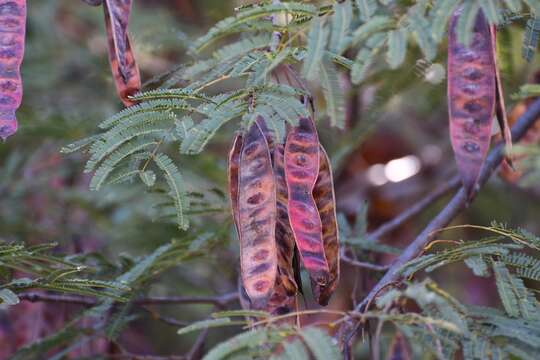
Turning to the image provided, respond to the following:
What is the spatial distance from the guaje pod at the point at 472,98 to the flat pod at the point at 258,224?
0.37 metres

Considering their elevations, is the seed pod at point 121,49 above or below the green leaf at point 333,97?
above

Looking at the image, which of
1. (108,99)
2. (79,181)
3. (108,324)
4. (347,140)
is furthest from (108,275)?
(108,99)

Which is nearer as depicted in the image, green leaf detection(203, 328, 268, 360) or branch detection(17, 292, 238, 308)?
green leaf detection(203, 328, 268, 360)

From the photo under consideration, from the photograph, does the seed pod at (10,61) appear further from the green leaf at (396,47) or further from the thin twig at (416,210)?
the thin twig at (416,210)

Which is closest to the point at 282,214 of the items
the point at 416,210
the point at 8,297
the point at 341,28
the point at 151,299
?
the point at 341,28

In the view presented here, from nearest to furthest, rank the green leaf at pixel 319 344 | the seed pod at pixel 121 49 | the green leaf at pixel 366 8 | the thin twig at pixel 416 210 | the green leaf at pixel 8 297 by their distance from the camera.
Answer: the green leaf at pixel 319 344
the green leaf at pixel 366 8
the green leaf at pixel 8 297
the seed pod at pixel 121 49
the thin twig at pixel 416 210

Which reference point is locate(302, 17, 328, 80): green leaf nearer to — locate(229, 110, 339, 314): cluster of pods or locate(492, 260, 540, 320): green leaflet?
locate(229, 110, 339, 314): cluster of pods

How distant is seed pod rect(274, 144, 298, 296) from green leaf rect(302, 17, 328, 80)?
0.20 meters

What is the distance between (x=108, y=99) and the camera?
4.25 metres

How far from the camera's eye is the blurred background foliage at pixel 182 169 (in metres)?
2.85

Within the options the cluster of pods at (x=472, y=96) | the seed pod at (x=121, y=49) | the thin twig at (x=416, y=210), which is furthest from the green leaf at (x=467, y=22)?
the thin twig at (x=416, y=210)

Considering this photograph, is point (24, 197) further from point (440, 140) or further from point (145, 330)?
point (440, 140)

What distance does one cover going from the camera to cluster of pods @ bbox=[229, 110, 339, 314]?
1676mm

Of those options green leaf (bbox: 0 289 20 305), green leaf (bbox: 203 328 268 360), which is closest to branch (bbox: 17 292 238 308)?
green leaf (bbox: 0 289 20 305)
